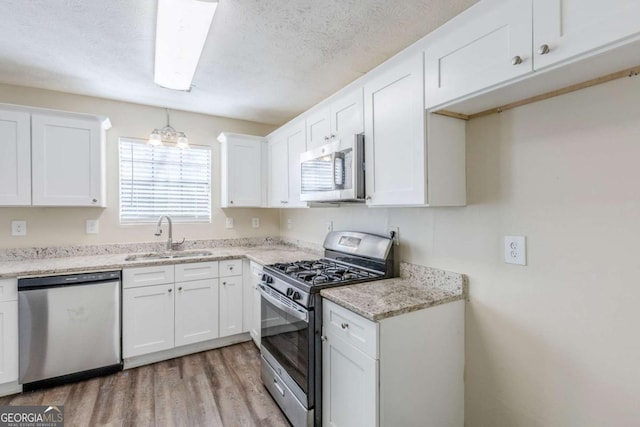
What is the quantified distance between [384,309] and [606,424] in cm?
94

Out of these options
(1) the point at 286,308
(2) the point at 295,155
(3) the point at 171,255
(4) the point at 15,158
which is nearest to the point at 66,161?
(4) the point at 15,158

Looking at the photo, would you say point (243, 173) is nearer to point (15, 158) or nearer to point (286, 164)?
point (286, 164)

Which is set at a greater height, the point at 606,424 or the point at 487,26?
the point at 487,26

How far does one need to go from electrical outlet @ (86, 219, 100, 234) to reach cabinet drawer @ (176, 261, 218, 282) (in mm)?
958

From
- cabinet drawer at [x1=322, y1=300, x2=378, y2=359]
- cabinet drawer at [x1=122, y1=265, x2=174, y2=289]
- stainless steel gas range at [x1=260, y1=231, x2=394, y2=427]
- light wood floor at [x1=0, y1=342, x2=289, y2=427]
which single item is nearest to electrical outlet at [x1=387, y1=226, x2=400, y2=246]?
stainless steel gas range at [x1=260, y1=231, x2=394, y2=427]

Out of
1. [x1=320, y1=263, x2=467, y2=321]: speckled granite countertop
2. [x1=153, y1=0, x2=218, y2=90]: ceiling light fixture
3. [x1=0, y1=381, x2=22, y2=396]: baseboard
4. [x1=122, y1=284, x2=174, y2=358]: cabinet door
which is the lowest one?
[x1=0, y1=381, x2=22, y2=396]: baseboard

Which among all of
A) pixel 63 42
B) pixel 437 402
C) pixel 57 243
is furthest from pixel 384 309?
pixel 57 243

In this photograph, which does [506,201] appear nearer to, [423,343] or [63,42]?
[423,343]

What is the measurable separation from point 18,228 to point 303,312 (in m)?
2.73

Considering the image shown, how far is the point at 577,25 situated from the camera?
0.96m

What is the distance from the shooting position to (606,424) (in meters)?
1.18

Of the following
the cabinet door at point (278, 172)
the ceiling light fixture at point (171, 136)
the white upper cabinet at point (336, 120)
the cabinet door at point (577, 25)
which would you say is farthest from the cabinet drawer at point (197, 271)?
the cabinet door at point (577, 25)

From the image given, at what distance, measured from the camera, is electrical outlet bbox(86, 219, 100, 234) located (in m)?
2.88

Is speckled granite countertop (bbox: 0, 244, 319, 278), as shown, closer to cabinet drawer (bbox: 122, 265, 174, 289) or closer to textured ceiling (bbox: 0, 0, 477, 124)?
cabinet drawer (bbox: 122, 265, 174, 289)
